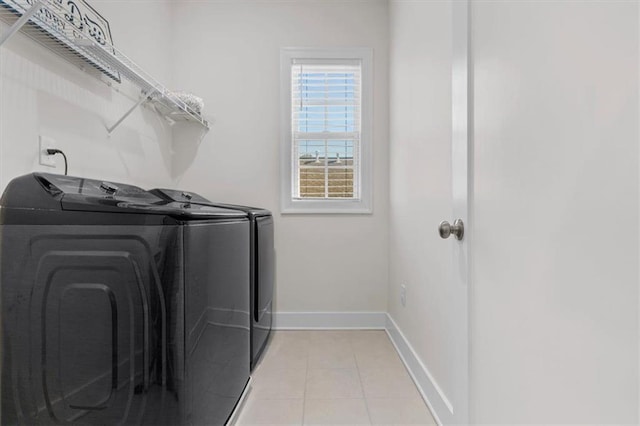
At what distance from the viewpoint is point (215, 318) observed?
1.17 metres

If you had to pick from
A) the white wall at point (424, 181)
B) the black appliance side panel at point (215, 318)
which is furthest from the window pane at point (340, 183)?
the black appliance side panel at point (215, 318)

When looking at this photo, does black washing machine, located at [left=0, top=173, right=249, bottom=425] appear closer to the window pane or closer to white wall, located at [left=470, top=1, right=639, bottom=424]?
white wall, located at [left=470, top=1, right=639, bottom=424]

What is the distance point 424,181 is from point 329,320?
4.75 feet

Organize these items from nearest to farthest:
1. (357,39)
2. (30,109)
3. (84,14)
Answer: (30,109) < (84,14) < (357,39)

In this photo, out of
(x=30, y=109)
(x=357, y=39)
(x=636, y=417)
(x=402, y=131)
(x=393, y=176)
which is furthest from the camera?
(x=357, y=39)

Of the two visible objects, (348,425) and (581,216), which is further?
(348,425)

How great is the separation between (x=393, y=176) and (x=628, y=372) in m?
2.00

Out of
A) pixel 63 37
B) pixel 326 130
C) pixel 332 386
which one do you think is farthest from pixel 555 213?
pixel 326 130

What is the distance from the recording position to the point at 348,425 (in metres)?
1.36

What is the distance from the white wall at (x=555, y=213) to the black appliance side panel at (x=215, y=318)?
840 millimetres

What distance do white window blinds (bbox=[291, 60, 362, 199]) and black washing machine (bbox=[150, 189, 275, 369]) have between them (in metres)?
0.64

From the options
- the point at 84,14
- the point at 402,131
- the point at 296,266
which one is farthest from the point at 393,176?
the point at 84,14

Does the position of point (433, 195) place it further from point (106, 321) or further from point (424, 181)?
point (106, 321)

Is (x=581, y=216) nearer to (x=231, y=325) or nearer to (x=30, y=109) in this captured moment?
(x=231, y=325)
